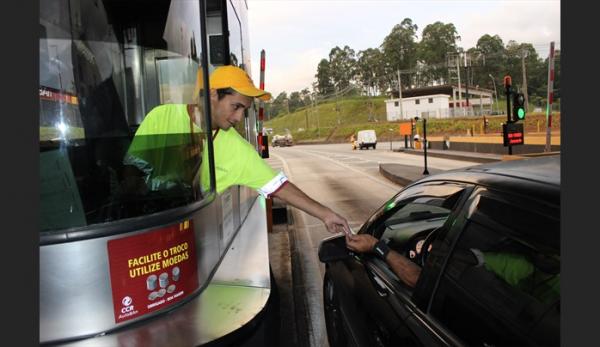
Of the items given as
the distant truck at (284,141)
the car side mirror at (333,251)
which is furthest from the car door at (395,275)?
the distant truck at (284,141)

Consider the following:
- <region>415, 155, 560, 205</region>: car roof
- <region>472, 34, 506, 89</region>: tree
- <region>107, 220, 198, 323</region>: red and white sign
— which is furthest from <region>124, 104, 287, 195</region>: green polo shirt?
<region>472, 34, 506, 89</region>: tree

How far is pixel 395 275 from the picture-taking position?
258 cm

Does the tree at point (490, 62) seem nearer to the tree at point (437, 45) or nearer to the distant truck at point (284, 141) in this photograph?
the tree at point (437, 45)

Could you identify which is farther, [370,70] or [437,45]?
[370,70]

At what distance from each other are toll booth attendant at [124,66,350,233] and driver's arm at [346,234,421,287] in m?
0.17

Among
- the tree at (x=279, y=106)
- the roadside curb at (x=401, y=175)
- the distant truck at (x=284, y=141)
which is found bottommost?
the roadside curb at (x=401, y=175)

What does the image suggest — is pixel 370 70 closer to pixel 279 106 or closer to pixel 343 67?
pixel 343 67

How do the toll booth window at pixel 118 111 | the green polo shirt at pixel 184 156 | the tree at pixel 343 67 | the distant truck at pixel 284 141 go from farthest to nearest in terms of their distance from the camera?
the tree at pixel 343 67 < the distant truck at pixel 284 141 < the green polo shirt at pixel 184 156 < the toll booth window at pixel 118 111

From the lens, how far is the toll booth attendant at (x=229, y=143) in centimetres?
246

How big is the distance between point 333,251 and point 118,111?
1521 millimetres

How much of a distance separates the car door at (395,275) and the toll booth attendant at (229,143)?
0.37 meters

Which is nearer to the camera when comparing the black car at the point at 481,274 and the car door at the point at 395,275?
→ the black car at the point at 481,274

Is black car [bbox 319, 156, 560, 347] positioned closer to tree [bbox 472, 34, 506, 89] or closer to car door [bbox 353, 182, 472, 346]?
car door [bbox 353, 182, 472, 346]

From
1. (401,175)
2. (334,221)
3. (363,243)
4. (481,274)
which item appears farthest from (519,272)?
(401,175)
